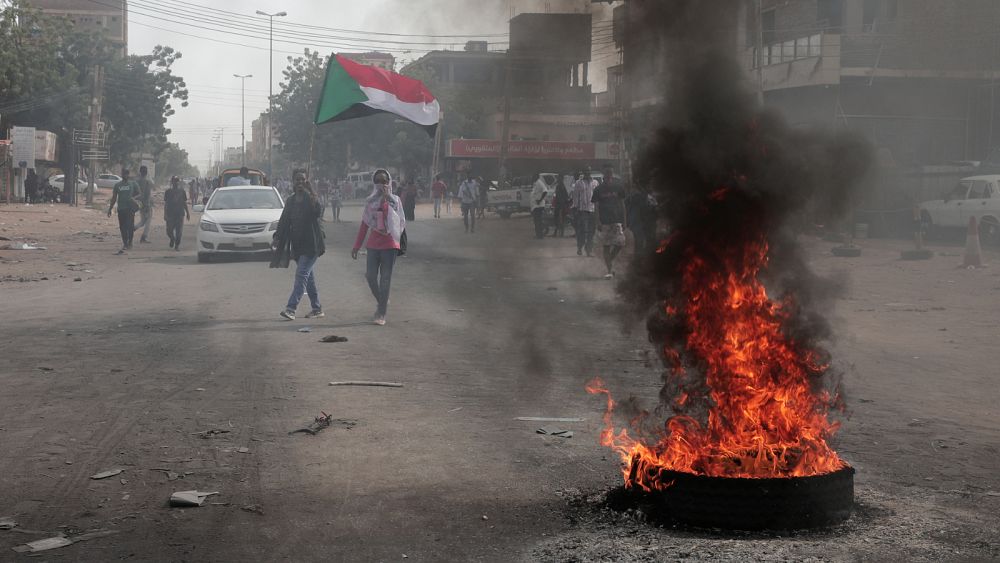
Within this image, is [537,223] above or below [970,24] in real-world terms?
below

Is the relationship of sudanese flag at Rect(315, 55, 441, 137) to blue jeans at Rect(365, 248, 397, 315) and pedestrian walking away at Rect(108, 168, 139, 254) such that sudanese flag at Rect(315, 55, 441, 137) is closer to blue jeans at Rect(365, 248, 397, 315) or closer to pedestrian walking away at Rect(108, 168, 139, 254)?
pedestrian walking away at Rect(108, 168, 139, 254)

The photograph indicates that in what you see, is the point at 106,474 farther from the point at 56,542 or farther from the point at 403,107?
the point at 403,107

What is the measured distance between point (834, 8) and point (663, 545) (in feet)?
112

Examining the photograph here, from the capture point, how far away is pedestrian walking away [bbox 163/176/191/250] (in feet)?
79.9

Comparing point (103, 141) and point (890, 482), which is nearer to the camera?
point (890, 482)

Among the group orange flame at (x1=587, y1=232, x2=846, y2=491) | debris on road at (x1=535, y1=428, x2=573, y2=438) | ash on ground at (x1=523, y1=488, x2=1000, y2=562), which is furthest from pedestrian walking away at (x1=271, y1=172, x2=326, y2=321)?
ash on ground at (x1=523, y1=488, x2=1000, y2=562)

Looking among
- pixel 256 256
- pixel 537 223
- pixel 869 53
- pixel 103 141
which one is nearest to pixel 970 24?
pixel 869 53

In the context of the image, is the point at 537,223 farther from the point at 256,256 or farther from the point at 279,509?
the point at 279,509

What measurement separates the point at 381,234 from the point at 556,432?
561 cm

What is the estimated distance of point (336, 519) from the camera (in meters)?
4.86

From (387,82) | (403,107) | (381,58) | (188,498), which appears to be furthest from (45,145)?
(188,498)

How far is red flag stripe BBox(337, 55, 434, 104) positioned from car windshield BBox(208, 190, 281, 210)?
3412 mm

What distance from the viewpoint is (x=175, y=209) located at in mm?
24906

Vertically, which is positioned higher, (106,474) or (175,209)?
(175,209)
